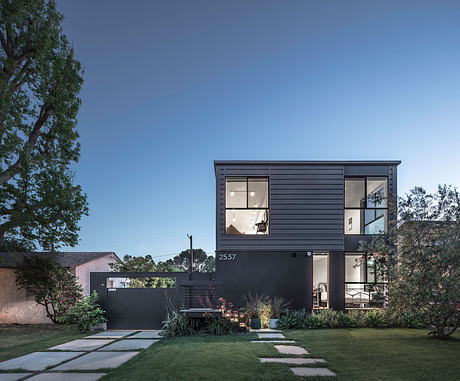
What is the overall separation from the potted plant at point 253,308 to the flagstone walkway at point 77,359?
2.69m

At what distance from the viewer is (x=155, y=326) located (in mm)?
10008

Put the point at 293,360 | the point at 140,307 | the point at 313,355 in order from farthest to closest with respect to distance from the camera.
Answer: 1. the point at 140,307
2. the point at 313,355
3. the point at 293,360

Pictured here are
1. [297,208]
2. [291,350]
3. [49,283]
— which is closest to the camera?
[291,350]

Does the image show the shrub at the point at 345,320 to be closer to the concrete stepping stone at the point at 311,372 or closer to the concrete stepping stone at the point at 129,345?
the concrete stepping stone at the point at 311,372

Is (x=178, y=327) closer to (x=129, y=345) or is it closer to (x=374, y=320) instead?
(x=129, y=345)

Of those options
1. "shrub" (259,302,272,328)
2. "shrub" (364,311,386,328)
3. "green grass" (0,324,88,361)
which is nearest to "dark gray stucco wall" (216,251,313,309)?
"shrub" (259,302,272,328)

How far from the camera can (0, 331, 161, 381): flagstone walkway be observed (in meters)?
4.95

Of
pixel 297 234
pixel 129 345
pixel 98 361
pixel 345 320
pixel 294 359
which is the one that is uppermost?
pixel 297 234

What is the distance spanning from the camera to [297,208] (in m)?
10.6

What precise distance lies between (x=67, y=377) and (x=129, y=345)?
265 centimetres

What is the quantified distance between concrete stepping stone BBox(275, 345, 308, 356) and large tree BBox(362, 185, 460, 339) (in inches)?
115

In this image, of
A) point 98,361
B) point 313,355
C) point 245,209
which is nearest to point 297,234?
point 245,209

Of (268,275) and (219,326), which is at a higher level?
(268,275)

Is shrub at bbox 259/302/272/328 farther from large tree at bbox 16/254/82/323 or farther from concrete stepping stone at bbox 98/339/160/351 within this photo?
large tree at bbox 16/254/82/323
